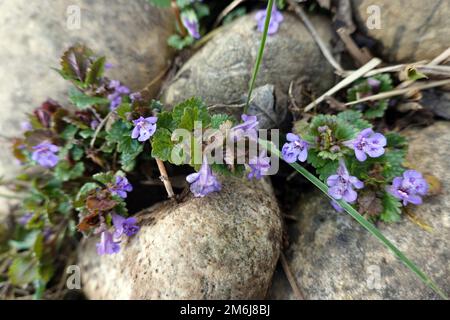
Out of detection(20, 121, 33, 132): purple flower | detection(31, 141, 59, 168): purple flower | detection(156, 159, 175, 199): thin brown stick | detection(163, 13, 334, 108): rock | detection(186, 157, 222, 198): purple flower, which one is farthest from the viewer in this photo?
detection(20, 121, 33, 132): purple flower

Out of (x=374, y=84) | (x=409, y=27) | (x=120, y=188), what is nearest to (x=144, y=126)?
(x=120, y=188)

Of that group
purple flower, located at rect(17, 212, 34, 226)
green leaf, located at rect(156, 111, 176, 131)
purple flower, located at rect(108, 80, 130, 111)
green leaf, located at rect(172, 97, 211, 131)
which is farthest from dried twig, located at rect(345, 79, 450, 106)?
purple flower, located at rect(17, 212, 34, 226)

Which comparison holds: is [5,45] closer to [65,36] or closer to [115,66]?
[65,36]

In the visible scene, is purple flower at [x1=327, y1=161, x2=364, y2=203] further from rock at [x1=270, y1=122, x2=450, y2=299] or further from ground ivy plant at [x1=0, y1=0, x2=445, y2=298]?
rock at [x1=270, y1=122, x2=450, y2=299]

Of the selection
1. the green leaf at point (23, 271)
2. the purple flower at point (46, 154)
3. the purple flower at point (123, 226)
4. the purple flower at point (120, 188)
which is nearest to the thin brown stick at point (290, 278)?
the purple flower at point (123, 226)

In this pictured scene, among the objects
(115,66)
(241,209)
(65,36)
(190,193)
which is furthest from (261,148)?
(65,36)
